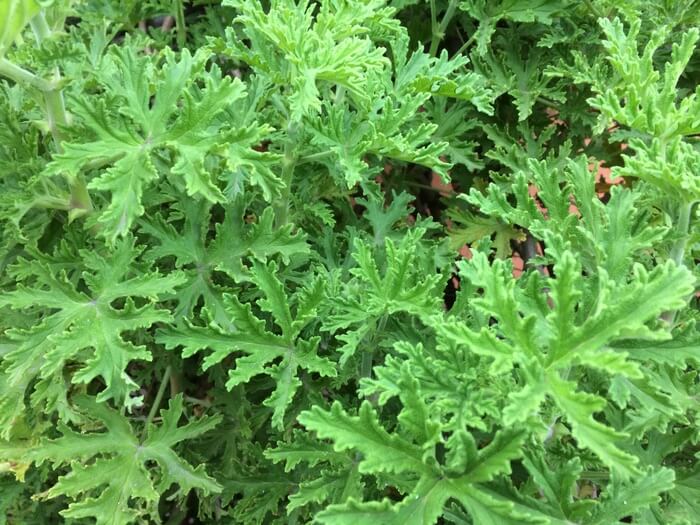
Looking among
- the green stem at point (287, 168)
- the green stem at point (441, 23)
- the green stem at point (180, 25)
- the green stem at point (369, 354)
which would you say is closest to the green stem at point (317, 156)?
the green stem at point (287, 168)

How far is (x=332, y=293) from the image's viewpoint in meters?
1.33

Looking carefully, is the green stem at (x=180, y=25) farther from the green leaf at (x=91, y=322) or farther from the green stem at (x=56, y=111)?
the green leaf at (x=91, y=322)

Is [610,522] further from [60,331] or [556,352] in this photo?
[60,331]

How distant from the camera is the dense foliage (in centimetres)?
101

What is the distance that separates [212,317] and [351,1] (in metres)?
0.59

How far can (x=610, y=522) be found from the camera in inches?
41.9

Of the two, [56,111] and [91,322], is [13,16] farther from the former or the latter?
[91,322]

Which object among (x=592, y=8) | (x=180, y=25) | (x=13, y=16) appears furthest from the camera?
A: (x=180, y=25)

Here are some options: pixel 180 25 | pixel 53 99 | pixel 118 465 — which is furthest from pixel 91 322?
pixel 180 25

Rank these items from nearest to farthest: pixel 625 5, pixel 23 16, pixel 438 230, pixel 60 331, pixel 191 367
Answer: pixel 23 16
pixel 60 331
pixel 625 5
pixel 191 367
pixel 438 230

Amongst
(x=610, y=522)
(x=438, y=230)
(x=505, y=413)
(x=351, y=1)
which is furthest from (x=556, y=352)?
(x=438, y=230)

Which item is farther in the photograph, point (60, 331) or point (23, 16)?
point (60, 331)

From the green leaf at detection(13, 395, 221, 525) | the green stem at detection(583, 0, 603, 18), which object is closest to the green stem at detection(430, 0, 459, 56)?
the green stem at detection(583, 0, 603, 18)

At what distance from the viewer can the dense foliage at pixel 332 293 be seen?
101 centimetres
